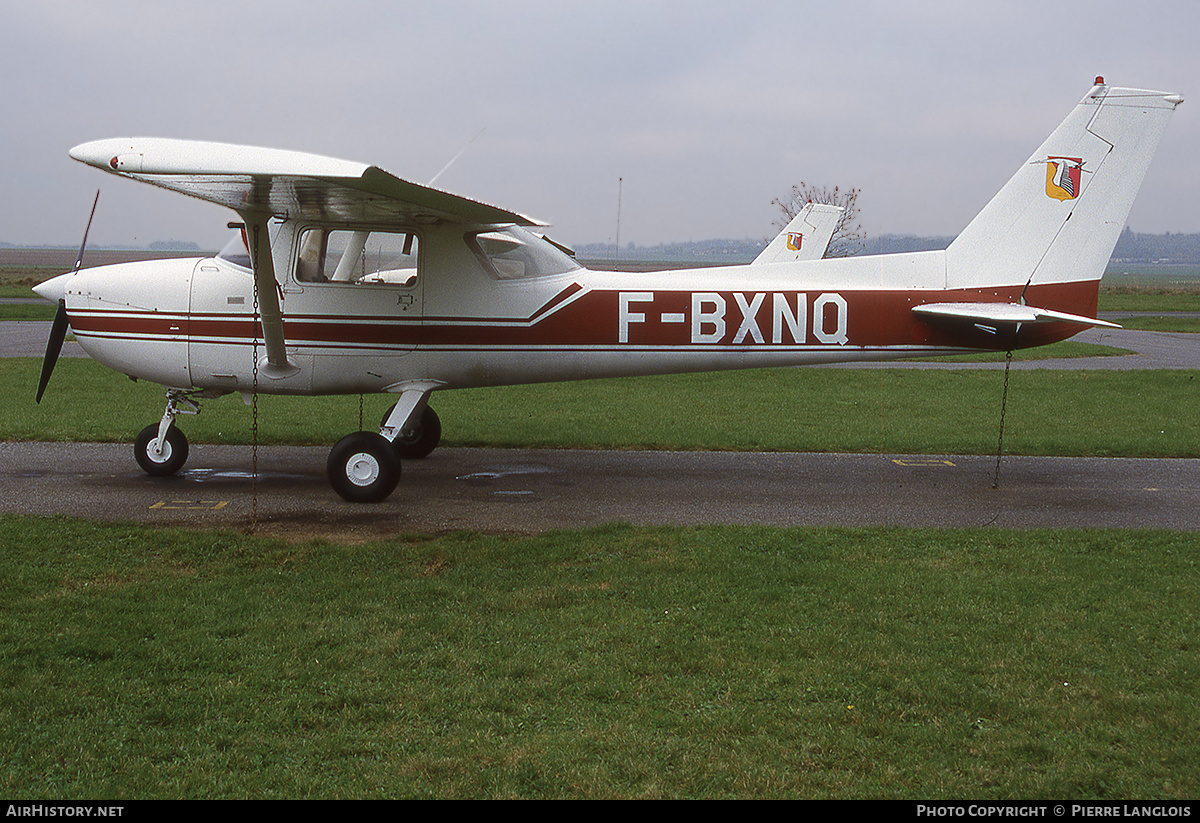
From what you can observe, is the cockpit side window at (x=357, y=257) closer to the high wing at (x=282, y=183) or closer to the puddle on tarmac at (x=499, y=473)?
the high wing at (x=282, y=183)

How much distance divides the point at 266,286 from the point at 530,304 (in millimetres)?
2560

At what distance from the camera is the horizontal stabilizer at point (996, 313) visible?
954 cm

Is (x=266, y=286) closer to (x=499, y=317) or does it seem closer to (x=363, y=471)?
(x=363, y=471)

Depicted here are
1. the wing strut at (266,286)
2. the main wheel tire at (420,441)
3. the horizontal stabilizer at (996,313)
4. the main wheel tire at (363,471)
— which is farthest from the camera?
the main wheel tire at (420,441)

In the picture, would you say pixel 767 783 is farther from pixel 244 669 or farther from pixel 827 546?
pixel 827 546

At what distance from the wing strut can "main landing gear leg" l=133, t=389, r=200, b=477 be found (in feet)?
4.77

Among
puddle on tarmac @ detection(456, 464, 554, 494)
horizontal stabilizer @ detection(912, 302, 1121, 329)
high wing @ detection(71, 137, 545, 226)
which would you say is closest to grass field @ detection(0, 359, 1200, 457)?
puddle on tarmac @ detection(456, 464, 554, 494)

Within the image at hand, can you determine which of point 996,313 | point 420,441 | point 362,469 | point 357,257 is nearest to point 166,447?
point 362,469

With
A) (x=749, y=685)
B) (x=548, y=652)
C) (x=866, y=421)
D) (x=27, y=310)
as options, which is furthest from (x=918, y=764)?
(x=27, y=310)

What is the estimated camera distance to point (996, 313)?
968cm

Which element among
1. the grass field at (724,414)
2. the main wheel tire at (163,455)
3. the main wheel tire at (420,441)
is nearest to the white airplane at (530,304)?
the main wheel tire at (163,455)

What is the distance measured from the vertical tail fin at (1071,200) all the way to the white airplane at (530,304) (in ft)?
0.05

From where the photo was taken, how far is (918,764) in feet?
13.6

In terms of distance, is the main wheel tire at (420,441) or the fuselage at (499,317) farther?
the main wheel tire at (420,441)
